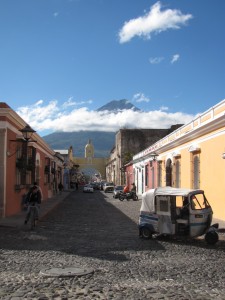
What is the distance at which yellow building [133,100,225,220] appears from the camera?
16878 mm

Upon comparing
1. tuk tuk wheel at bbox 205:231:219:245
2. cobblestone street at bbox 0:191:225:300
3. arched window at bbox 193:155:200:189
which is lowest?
cobblestone street at bbox 0:191:225:300

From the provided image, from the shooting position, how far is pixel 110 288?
6.59 meters

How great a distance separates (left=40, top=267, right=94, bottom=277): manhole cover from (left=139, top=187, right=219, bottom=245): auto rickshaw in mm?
4186

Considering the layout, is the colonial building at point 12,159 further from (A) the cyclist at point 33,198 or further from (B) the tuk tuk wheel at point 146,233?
(B) the tuk tuk wheel at point 146,233

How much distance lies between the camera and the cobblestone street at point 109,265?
6379 mm

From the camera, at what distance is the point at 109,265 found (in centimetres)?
824

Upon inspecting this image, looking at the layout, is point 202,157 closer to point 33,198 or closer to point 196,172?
point 196,172

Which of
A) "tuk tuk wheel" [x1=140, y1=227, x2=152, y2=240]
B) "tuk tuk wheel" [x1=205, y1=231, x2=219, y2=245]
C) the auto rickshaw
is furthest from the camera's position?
"tuk tuk wheel" [x1=140, y1=227, x2=152, y2=240]

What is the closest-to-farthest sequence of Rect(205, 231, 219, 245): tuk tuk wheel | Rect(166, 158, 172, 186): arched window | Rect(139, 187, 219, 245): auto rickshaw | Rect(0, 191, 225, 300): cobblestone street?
Rect(0, 191, 225, 300): cobblestone street
Rect(205, 231, 219, 245): tuk tuk wheel
Rect(139, 187, 219, 245): auto rickshaw
Rect(166, 158, 172, 186): arched window

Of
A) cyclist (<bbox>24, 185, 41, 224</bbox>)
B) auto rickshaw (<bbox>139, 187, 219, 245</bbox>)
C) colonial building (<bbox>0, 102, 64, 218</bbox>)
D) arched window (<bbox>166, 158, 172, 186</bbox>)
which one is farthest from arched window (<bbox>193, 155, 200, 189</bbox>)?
cyclist (<bbox>24, 185, 41, 224</bbox>)

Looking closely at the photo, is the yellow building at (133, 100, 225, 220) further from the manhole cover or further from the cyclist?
the manhole cover

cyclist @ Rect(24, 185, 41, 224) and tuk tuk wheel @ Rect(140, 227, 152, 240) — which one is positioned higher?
cyclist @ Rect(24, 185, 41, 224)

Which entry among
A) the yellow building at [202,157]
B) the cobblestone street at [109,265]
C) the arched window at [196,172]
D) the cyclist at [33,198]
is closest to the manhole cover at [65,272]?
the cobblestone street at [109,265]

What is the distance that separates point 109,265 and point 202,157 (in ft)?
39.7
